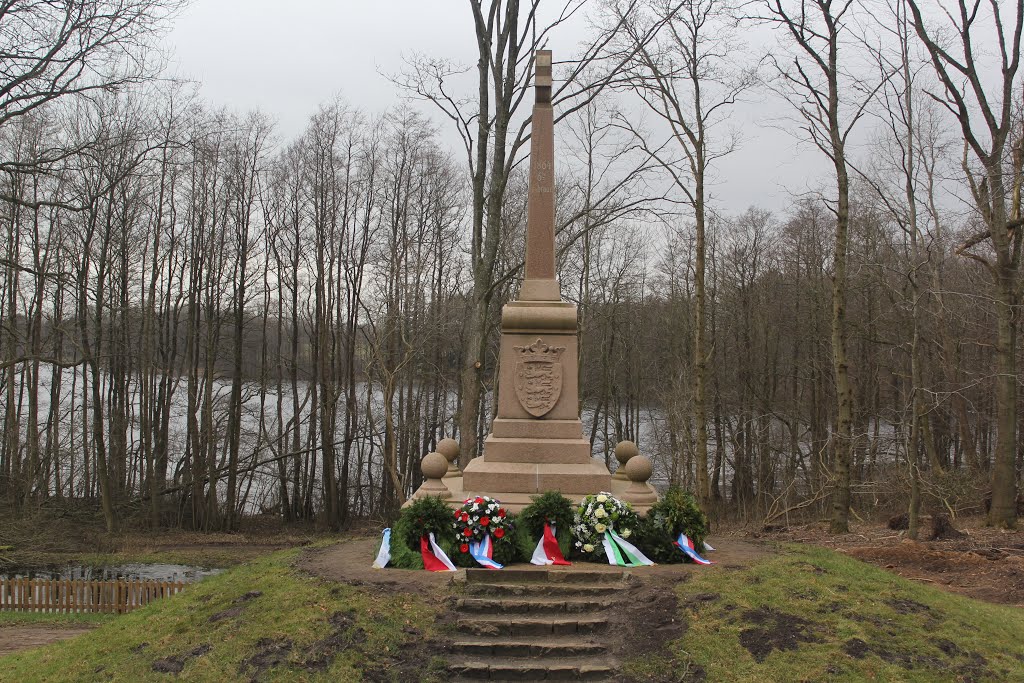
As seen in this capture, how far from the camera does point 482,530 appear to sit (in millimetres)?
8555

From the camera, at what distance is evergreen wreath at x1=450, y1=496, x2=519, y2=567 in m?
8.45

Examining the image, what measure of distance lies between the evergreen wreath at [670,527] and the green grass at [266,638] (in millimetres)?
2665

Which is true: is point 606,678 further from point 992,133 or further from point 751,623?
point 992,133

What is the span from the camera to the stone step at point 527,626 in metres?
7.01

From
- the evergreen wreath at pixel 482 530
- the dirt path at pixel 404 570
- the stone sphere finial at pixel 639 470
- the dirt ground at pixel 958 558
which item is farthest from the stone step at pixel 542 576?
the dirt ground at pixel 958 558

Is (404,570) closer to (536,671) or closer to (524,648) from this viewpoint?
(524,648)

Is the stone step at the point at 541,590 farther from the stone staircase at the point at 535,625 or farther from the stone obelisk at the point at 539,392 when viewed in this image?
the stone obelisk at the point at 539,392

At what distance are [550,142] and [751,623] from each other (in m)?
6.89

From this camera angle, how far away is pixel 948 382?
20.9 m

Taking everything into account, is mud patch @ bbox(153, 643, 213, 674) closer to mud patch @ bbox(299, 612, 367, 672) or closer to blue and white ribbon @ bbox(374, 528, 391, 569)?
mud patch @ bbox(299, 612, 367, 672)

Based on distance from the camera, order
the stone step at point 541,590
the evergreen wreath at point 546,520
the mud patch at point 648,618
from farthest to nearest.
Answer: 1. the evergreen wreath at point 546,520
2. the stone step at point 541,590
3. the mud patch at point 648,618

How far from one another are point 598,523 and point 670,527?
82 cm

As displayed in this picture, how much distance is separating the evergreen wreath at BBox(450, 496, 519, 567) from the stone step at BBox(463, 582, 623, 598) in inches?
25.5

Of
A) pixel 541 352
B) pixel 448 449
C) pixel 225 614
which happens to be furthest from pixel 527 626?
pixel 448 449
